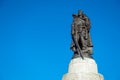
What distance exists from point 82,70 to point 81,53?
110 cm

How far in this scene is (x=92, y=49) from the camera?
15.6 metres

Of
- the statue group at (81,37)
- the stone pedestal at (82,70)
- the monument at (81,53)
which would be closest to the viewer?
the stone pedestal at (82,70)

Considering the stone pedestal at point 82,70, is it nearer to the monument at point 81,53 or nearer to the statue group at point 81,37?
the monument at point 81,53

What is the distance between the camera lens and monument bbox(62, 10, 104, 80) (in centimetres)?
1399

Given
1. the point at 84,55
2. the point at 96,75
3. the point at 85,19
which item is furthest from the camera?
the point at 85,19

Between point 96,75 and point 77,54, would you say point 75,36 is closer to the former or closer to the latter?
point 77,54

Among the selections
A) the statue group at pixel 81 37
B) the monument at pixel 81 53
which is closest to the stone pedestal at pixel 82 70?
the monument at pixel 81 53

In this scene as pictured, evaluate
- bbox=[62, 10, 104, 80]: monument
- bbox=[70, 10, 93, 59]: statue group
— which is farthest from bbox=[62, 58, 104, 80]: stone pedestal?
bbox=[70, 10, 93, 59]: statue group

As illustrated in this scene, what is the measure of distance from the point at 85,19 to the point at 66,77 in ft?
13.4

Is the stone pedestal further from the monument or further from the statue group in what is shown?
the statue group

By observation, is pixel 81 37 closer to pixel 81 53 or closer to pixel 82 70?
pixel 81 53

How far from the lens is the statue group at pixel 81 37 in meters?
15.2

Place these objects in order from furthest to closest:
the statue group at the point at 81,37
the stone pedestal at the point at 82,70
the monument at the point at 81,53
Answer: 1. the statue group at the point at 81,37
2. the monument at the point at 81,53
3. the stone pedestal at the point at 82,70

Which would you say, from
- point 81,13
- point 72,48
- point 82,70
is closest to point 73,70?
point 82,70
